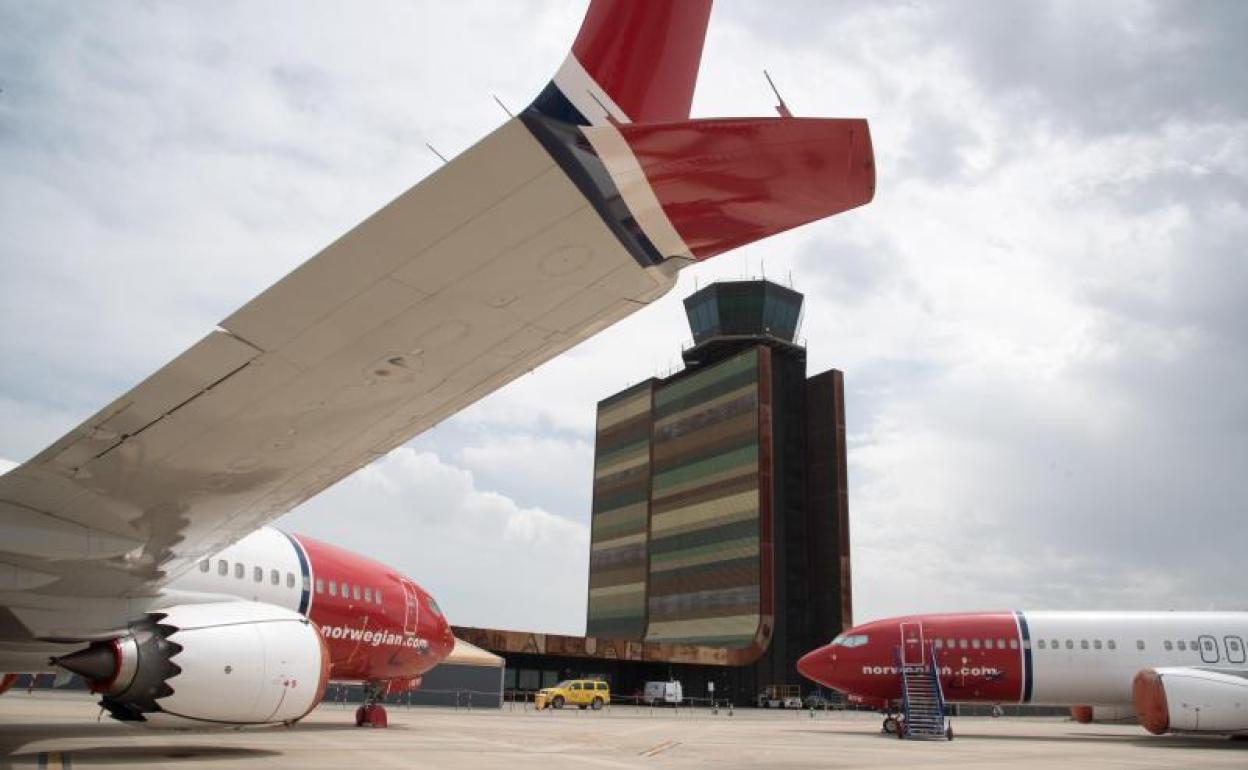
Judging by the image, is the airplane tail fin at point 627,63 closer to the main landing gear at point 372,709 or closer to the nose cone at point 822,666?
the main landing gear at point 372,709

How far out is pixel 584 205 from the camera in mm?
4570

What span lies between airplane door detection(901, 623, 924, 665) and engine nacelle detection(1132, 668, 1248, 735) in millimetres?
5588

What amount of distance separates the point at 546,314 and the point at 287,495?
14.3 ft

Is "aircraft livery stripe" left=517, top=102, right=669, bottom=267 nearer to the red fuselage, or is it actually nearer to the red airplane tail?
the red airplane tail

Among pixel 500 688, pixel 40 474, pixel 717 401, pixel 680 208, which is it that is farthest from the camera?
pixel 717 401

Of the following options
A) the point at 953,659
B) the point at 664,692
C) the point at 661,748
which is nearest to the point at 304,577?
the point at 661,748

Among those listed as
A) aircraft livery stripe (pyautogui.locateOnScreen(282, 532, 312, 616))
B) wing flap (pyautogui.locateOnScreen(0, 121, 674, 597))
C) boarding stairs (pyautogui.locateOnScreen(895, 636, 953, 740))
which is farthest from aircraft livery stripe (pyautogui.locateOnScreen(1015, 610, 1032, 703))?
wing flap (pyautogui.locateOnScreen(0, 121, 674, 597))

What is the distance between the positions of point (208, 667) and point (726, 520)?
2406 inches

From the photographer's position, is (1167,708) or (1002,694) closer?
(1167,708)

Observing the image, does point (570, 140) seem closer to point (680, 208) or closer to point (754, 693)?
point (680, 208)

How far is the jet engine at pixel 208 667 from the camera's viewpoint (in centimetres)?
924

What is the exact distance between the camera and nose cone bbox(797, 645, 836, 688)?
2684 centimetres

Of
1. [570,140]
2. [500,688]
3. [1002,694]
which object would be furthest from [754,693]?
[570,140]

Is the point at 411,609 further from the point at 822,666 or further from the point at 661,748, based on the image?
the point at 822,666
